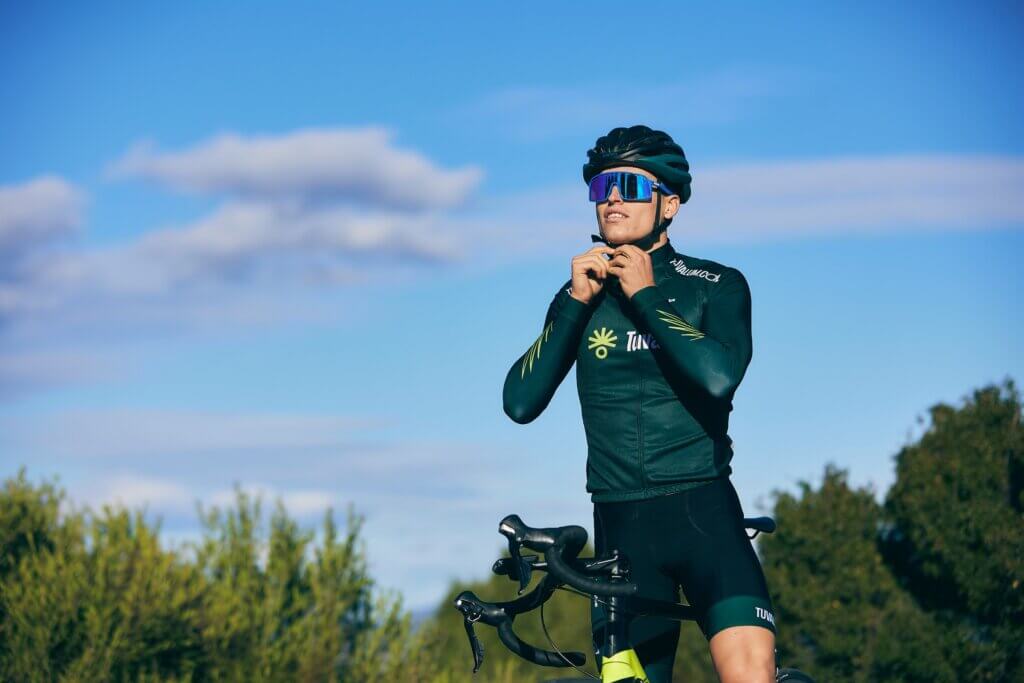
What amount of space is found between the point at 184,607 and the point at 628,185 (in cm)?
3450

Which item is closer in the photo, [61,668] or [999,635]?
[999,635]

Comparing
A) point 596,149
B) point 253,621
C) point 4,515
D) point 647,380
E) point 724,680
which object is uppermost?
point 4,515

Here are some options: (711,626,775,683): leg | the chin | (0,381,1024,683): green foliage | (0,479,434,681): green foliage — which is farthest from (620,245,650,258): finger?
(0,479,434,681): green foliage

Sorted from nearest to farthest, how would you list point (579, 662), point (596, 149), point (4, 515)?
point (579, 662) < point (596, 149) < point (4, 515)

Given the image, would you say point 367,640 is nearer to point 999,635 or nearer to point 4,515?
point 4,515

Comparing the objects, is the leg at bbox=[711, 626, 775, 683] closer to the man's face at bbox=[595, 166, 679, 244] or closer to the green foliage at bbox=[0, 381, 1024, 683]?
the man's face at bbox=[595, 166, 679, 244]

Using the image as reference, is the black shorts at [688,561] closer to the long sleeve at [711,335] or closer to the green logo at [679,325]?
the long sleeve at [711,335]

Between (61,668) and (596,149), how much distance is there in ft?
107

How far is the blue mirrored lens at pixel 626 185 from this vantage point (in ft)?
21.2

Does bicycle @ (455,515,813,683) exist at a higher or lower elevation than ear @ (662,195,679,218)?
lower

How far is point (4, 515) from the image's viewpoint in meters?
39.8

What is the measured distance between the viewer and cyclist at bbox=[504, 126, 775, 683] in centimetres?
583

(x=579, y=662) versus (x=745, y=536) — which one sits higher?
(x=745, y=536)

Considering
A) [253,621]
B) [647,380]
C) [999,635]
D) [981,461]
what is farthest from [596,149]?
[253,621]
